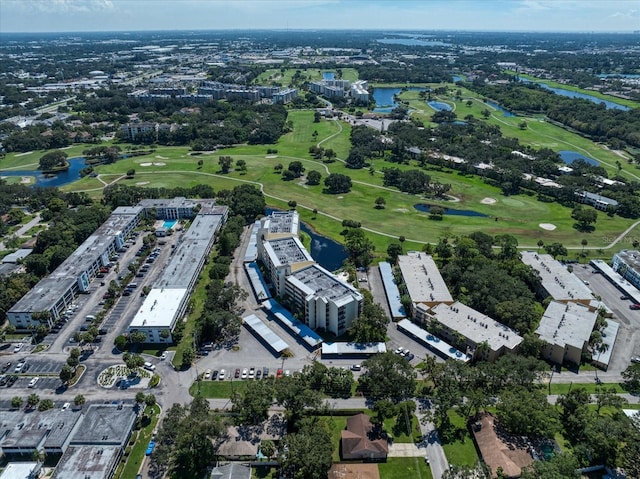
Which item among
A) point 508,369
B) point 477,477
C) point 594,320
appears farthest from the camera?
point 594,320

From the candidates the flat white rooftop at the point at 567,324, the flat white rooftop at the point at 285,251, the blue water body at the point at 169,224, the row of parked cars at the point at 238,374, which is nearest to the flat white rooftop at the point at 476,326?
the flat white rooftop at the point at 567,324

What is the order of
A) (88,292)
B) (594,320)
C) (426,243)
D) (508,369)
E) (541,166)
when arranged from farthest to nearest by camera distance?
(541,166) → (426,243) → (88,292) → (594,320) → (508,369)

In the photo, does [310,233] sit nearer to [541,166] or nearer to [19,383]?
[19,383]

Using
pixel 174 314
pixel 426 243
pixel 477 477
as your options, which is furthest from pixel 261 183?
pixel 477 477

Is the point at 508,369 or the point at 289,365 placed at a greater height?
the point at 508,369

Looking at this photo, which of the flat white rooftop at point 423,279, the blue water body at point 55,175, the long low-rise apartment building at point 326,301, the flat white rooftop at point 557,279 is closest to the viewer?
the long low-rise apartment building at point 326,301

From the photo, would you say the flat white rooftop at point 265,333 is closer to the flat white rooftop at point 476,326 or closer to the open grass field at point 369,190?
the flat white rooftop at point 476,326

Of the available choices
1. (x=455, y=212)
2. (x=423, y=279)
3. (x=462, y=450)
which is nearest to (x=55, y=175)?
(x=455, y=212)

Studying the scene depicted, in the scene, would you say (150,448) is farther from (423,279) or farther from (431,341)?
(423,279)
